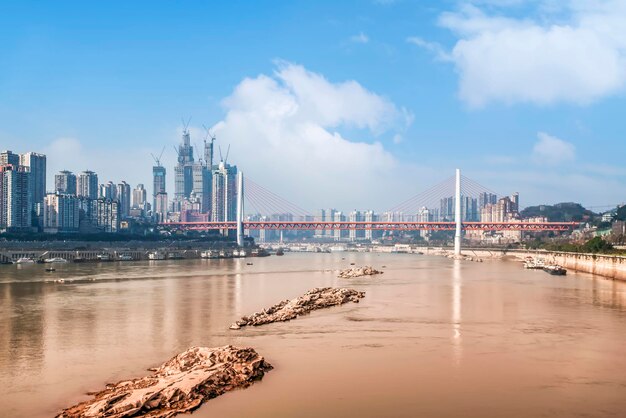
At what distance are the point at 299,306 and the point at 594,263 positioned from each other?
129 ft

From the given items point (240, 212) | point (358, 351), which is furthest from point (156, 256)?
point (358, 351)

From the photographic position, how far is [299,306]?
87.0 feet

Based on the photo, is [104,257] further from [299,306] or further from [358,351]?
[358,351]

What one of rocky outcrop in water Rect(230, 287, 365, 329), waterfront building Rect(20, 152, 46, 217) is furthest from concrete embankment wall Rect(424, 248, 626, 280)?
waterfront building Rect(20, 152, 46, 217)

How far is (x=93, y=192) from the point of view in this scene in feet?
554

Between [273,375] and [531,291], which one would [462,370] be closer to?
[273,375]

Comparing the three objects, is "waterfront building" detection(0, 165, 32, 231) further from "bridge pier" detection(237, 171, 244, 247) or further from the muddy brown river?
the muddy brown river

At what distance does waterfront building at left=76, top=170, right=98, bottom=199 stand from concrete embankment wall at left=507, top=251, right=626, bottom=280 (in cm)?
12695

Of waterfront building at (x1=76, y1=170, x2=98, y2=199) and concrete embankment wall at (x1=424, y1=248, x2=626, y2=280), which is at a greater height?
waterfront building at (x1=76, y1=170, x2=98, y2=199)

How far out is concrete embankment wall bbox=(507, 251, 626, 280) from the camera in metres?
47.2

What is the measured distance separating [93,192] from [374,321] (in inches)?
6214

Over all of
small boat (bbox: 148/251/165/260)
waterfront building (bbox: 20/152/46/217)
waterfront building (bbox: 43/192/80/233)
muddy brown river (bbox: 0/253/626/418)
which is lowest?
small boat (bbox: 148/251/165/260)

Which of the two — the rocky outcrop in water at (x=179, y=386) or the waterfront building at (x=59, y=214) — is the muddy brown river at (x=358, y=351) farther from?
the waterfront building at (x=59, y=214)

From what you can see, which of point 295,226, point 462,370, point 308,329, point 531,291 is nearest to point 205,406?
point 462,370
